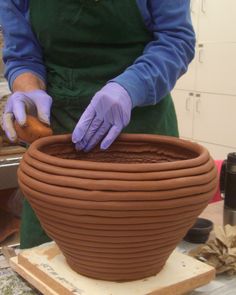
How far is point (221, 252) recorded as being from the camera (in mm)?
808

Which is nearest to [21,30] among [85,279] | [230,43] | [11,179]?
[85,279]

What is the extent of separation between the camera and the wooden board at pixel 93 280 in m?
0.68

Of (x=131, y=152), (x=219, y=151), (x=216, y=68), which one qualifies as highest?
(x=131, y=152)

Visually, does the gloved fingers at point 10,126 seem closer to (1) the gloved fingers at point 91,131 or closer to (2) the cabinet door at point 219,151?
(1) the gloved fingers at point 91,131

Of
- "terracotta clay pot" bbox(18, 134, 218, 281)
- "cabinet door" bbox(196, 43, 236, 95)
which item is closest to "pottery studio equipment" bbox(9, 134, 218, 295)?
"terracotta clay pot" bbox(18, 134, 218, 281)

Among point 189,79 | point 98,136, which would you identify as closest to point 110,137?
point 98,136

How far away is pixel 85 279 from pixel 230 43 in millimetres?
2507

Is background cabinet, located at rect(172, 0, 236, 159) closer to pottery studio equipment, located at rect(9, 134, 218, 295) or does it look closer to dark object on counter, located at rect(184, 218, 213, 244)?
dark object on counter, located at rect(184, 218, 213, 244)

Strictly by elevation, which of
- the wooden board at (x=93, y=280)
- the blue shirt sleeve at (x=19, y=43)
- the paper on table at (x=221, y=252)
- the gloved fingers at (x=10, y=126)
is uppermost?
the blue shirt sleeve at (x=19, y=43)

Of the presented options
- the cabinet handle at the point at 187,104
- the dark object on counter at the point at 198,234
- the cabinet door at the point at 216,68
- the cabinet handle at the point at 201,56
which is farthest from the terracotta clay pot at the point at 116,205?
the cabinet handle at the point at 187,104

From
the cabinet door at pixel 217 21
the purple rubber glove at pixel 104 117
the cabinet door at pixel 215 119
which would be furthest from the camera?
the cabinet door at pixel 215 119

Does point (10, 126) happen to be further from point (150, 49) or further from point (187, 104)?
point (187, 104)

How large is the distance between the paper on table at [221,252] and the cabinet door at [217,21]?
2304 mm

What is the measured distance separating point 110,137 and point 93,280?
0.74 ft
